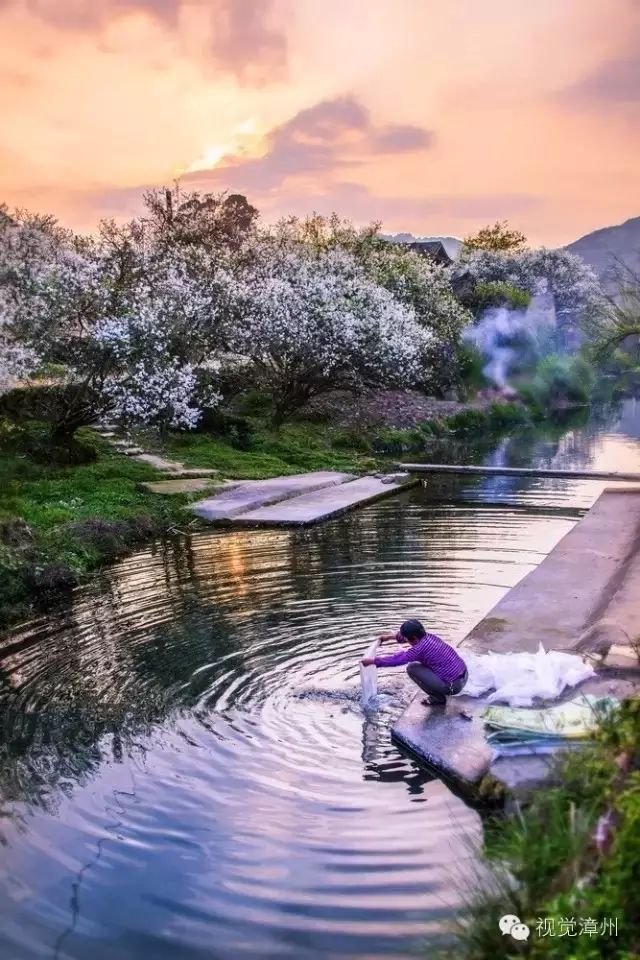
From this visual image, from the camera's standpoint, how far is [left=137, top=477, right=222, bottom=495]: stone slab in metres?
20.9

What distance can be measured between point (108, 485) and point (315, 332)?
12.9 metres

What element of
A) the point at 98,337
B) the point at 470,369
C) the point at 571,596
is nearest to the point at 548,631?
the point at 571,596

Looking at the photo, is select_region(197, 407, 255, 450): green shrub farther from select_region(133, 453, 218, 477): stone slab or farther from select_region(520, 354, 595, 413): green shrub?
select_region(520, 354, 595, 413): green shrub

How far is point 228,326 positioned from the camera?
97.1 feet

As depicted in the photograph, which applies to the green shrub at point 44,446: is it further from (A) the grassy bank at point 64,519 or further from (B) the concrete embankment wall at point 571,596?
(B) the concrete embankment wall at point 571,596

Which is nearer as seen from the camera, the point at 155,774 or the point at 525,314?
the point at 155,774

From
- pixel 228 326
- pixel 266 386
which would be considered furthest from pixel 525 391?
pixel 228 326

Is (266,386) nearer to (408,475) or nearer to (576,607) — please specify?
(408,475)

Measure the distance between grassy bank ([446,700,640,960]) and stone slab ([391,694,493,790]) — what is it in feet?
5.05

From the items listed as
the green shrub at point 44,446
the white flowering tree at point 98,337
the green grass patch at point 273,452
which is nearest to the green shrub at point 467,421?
the green grass patch at point 273,452

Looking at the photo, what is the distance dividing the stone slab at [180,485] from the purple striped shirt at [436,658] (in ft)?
42.4

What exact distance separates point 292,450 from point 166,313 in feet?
25.1

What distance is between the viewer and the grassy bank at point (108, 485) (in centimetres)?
1458

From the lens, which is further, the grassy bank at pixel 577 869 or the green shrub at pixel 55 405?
the green shrub at pixel 55 405
